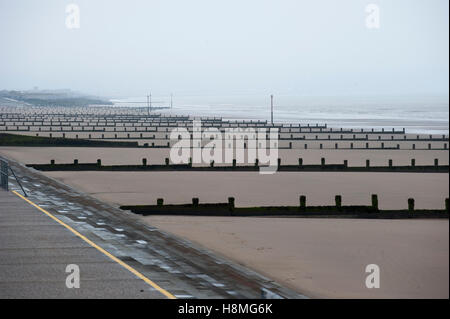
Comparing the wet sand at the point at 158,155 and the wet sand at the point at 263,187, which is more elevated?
the wet sand at the point at 158,155

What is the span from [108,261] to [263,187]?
2150cm

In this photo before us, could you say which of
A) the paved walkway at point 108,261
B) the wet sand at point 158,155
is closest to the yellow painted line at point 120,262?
the paved walkway at point 108,261

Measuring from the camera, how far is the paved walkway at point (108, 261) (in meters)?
15.8

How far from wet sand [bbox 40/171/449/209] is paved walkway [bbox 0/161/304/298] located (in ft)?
27.1

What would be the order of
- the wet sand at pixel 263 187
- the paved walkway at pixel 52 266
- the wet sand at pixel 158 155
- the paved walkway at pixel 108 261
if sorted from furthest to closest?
the wet sand at pixel 158 155, the wet sand at pixel 263 187, the paved walkway at pixel 108 261, the paved walkway at pixel 52 266

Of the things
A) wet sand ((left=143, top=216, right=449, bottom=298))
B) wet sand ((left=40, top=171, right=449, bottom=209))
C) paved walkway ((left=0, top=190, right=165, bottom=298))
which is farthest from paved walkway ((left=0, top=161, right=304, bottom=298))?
wet sand ((left=40, top=171, right=449, bottom=209))

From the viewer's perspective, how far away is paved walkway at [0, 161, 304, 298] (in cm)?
1580

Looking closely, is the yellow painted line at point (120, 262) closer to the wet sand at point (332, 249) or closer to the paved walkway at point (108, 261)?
the paved walkway at point (108, 261)

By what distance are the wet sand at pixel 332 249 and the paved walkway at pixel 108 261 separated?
111 cm

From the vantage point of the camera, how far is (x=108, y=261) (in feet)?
61.2

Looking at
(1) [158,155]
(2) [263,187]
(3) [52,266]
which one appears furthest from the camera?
(1) [158,155]

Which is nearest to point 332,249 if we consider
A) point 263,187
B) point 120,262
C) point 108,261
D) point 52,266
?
point 120,262

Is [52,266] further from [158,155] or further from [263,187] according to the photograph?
[158,155]

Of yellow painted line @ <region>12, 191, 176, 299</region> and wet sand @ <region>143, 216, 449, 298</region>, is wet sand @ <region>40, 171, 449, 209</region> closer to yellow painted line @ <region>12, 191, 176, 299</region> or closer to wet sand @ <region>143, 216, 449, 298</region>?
wet sand @ <region>143, 216, 449, 298</region>
